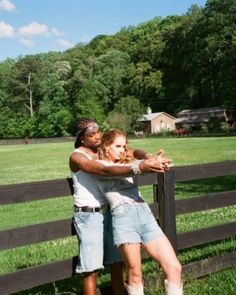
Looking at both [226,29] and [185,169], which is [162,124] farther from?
[185,169]

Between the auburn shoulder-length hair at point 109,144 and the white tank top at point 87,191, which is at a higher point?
the auburn shoulder-length hair at point 109,144

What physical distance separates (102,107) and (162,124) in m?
12.9

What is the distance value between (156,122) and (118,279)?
10719 centimetres

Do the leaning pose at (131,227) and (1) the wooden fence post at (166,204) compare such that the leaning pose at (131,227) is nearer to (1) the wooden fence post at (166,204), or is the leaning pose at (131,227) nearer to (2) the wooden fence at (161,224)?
(2) the wooden fence at (161,224)

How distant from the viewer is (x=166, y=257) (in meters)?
4.56

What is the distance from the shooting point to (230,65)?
83312 mm

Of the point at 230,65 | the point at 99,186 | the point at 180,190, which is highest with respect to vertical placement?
the point at 230,65

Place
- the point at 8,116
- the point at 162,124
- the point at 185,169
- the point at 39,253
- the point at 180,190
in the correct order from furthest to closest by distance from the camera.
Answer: the point at 8,116 < the point at 162,124 < the point at 180,190 < the point at 39,253 < the point at 185,169

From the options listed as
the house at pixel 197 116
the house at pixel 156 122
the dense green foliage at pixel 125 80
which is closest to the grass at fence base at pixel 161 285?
the dense green foliage at pixel 125 80

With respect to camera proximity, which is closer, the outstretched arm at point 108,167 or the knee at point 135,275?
the outstretched arm at point 108,167

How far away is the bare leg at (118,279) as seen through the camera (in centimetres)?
513

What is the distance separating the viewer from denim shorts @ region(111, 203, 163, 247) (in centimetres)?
458

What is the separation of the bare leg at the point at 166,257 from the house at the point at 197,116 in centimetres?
9460

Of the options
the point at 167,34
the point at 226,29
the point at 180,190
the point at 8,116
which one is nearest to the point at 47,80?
the point at 8,116
